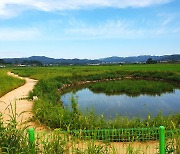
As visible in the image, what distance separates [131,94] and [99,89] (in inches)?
155

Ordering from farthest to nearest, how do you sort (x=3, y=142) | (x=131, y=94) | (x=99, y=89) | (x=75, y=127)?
(x=99, y=89) → (x=131, y=94) → (x=75, y=127) → (x=3, y=142)

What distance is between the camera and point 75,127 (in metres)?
7.76

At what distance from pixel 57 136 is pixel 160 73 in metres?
31.1

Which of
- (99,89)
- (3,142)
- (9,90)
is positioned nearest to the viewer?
(3,142)

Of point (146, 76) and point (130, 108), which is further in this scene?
point (146, 76)

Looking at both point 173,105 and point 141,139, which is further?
point 173,105

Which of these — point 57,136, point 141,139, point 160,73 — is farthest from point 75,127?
point 160,73

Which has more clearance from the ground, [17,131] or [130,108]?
[17,131]

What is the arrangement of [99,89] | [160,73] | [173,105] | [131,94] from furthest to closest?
[160,73]
[99,89]
[131,94]
[173,105]

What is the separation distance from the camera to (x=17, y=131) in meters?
5.04

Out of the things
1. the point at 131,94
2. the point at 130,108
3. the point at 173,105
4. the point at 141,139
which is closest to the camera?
the point at 141,139

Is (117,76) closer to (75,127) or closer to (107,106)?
(107,106)

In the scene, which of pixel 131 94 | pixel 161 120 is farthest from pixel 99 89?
pixel 161 120

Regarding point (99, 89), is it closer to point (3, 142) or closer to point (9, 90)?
point (9, 90)
